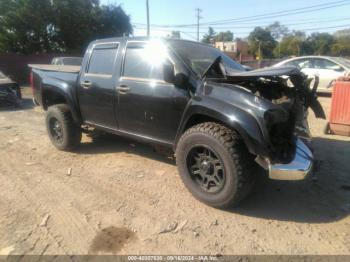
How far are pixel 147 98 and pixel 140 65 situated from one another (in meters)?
0.51

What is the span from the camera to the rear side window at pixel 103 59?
4.89m

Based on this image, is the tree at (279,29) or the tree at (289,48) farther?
the tree at (279,29)

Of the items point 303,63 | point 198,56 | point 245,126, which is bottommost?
point 245,126

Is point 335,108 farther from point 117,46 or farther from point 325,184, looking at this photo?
point 117,46

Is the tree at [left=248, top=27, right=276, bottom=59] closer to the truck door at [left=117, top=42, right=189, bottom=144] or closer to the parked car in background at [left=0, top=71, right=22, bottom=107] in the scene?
the parked car in background at [left=0, top=71, right=22, bottom=107]

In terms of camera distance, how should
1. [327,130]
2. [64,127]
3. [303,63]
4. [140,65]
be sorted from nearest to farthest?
[140,65]
[64,127]
[327,130]
[303,63]

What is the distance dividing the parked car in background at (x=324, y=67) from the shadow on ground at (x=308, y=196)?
7.02 metres

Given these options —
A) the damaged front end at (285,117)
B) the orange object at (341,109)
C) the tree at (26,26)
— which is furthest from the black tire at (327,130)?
the tree at (26,26)

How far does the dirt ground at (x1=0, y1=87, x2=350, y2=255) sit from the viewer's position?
121 inches

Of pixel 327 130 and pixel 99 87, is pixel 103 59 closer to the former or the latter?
pixel 99 87

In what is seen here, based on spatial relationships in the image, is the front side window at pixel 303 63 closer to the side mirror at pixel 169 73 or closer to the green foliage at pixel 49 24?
the side mirror at pixel 169 73

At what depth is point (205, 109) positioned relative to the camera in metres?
3.67

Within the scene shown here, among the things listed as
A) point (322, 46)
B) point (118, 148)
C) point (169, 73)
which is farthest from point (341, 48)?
point (169, 73)

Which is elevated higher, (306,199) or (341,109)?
(341,109)
